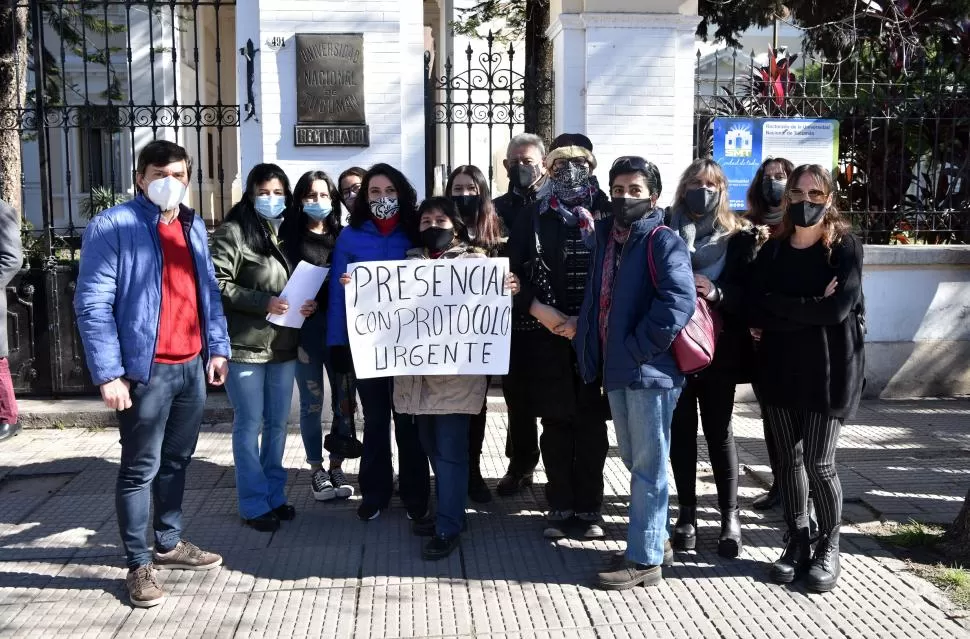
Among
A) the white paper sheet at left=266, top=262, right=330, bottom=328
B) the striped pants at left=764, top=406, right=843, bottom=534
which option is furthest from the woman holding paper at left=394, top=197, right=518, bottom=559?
the striped pants at left=764, top=406, right=843, bottom=534

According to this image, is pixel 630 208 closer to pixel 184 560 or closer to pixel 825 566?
pixel 825 566

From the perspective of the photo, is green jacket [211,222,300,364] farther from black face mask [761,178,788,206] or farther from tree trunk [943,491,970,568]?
tree trunk [943,491,970,568]

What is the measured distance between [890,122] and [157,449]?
23.8 ft

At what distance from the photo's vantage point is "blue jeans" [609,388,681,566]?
423 centimetres

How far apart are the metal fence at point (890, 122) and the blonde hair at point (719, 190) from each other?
359 centimetres

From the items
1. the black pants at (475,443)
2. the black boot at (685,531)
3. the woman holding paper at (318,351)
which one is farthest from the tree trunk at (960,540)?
the woman holding paper at (318,351)

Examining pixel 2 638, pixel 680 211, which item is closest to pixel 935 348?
pixel 680 211

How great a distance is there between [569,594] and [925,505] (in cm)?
245

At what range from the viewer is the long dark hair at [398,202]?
501cm

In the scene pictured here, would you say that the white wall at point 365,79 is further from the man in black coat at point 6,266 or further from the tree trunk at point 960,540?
the tree trunk at point 960,540

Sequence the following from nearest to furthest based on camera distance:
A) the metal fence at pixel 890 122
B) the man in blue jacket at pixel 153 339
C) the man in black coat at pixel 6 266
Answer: the man in blue jacket at pixel 153 339, the man in black coat at pixel 6 266, the metal fence at pixel 890 122

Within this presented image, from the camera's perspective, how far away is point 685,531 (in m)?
4.75

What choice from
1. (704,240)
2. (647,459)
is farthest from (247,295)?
(704,240)

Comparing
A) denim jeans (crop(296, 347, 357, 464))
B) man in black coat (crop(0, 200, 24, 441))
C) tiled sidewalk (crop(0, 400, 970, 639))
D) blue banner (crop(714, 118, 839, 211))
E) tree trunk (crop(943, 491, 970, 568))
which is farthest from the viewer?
blue banner (crop(714, 118, 839, 211))
